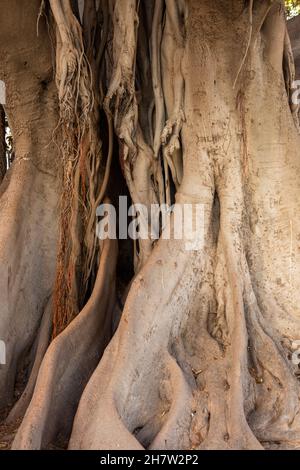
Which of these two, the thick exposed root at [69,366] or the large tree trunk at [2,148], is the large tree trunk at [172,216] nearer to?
the thick exposed root at [69,366]

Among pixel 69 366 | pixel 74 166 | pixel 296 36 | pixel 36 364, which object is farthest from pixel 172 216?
pixel 296 36

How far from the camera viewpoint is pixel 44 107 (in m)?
4.80

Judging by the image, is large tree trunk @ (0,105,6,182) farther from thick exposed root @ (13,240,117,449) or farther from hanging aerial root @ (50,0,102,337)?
thick exposed root @ (13,240,117,449)

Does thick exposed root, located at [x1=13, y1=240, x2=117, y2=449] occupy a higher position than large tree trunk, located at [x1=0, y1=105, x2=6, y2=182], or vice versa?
large tree trunk, located at [x1=0, y1=105, x2=6, y2=182]

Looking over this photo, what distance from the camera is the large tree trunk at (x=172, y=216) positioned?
353cm

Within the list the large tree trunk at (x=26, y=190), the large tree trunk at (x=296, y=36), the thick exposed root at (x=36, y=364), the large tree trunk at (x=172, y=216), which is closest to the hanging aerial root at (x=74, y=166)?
the large tree trunk at (x=172, y=216)

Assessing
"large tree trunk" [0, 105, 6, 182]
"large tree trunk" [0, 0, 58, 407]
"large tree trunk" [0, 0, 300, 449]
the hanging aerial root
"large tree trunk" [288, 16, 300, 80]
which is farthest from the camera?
"large tree trunk" [288, 16, 300, 80]

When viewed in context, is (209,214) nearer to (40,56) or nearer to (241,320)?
(241,320)

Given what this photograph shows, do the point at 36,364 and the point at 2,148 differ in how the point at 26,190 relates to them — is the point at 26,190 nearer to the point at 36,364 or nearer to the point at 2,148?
the point at 36,364

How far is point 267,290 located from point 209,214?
69 centimetres

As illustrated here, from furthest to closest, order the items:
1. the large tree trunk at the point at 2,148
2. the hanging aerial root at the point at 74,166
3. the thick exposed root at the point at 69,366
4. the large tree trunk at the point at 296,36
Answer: the large tree trunk at the point at 296,36 → the large tree trunk at the point at 2,148 → the hanging aerial root at the point at 74,166 → the thick exposed root at the point at 69,366

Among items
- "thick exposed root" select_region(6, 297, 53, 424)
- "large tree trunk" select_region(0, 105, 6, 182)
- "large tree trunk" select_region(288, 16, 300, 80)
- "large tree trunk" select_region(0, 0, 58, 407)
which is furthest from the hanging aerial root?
"large tree trunk" select_region(288, 16, 300, 80)

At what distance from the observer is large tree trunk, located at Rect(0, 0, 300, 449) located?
3.53 meters
